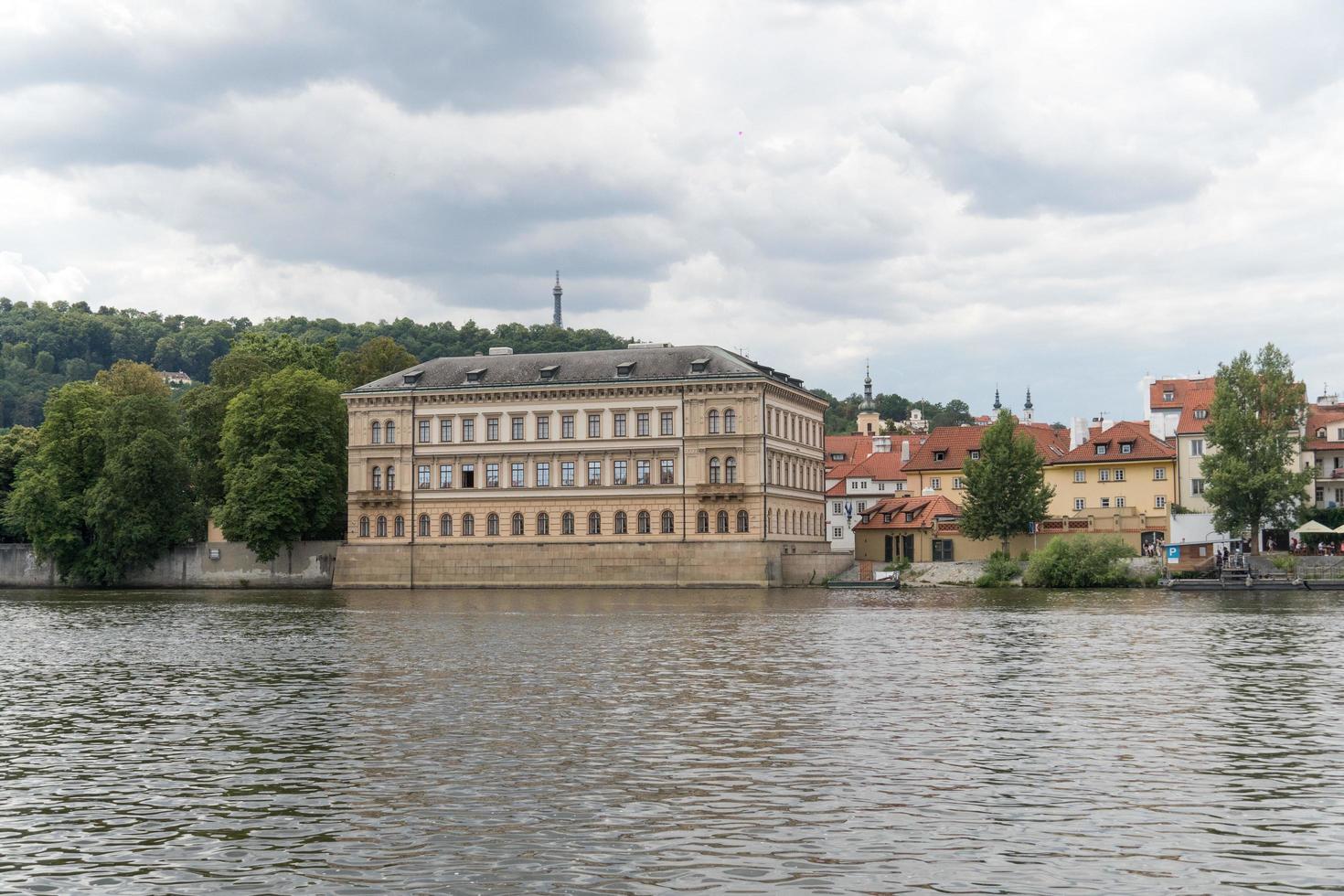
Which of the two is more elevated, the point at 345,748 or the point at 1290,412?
the point at 1290,412

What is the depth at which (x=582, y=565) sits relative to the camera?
105 meters

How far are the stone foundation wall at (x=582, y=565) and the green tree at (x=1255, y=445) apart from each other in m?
24.6

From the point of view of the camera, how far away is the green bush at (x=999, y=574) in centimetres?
9306

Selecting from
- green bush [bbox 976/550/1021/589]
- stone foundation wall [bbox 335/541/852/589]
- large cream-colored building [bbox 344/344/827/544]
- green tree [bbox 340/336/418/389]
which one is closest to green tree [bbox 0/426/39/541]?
green tree [bbox 340/336/418/389]

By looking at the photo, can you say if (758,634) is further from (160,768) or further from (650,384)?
(650,384)

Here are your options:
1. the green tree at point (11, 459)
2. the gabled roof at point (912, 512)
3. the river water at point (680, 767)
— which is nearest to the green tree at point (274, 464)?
the green tree at point (11, 459)

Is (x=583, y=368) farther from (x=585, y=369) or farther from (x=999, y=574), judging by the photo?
(x=999, y=574)

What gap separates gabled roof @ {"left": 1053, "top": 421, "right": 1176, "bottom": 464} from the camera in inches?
4181

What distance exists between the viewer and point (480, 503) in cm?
10988

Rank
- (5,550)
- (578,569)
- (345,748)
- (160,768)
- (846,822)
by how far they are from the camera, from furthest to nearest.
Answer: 1. (5,550)
2. (578,569)
3. (345,748)
4. (160,768)
5. (846,822)

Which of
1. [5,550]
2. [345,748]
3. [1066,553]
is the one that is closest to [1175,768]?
[345,748]

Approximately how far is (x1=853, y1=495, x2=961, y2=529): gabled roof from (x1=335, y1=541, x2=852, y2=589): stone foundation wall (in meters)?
4.94

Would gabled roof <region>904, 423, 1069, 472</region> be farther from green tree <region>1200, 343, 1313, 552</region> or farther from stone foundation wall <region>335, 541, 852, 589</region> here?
green tree <region>1200, 343, 1313, 552</region>

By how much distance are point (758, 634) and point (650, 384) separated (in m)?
56.3
